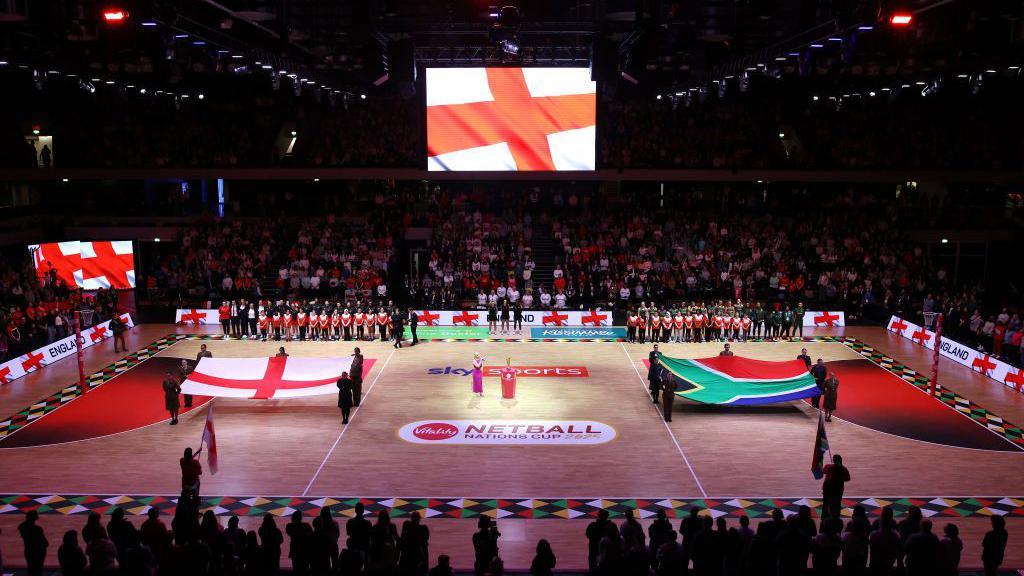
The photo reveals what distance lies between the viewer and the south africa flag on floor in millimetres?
20078

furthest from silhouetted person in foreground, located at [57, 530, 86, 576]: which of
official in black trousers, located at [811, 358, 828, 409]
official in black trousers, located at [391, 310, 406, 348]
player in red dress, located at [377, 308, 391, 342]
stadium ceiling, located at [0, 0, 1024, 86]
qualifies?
player in red dress, located at [377, 308, 391, 342]

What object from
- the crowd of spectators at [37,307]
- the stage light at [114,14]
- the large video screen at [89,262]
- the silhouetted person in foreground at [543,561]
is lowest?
the silhouetted person in foreground at [543,561]

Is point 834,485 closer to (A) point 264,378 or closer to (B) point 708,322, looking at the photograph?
(A) point 264,378

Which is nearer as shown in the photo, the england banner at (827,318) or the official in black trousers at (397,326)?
the official in black trousers at (397,326)

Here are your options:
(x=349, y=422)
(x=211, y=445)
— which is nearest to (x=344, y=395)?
(x=349, y=422)

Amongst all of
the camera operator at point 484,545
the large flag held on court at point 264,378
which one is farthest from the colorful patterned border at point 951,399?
the large flag held on court at point 264,378

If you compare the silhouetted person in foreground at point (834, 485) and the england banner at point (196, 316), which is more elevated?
the england banner at point (196, 316)

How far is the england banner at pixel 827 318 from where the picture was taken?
31141 millimetres

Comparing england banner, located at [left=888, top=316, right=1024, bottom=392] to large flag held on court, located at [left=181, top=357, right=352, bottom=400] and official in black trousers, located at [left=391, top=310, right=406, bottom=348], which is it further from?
large flag held on court, located at [left=181, top=357, right=352, bottom=400]

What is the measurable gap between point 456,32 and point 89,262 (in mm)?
19257

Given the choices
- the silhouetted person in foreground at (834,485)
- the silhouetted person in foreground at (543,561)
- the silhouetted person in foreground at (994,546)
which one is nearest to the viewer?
the silhouetted person in foreground at (543,561)

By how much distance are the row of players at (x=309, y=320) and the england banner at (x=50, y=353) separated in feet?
12.4

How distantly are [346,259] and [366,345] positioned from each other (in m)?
7.36

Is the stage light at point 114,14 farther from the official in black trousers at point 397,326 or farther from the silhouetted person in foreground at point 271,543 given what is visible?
the official in black trousers at point 397,326
